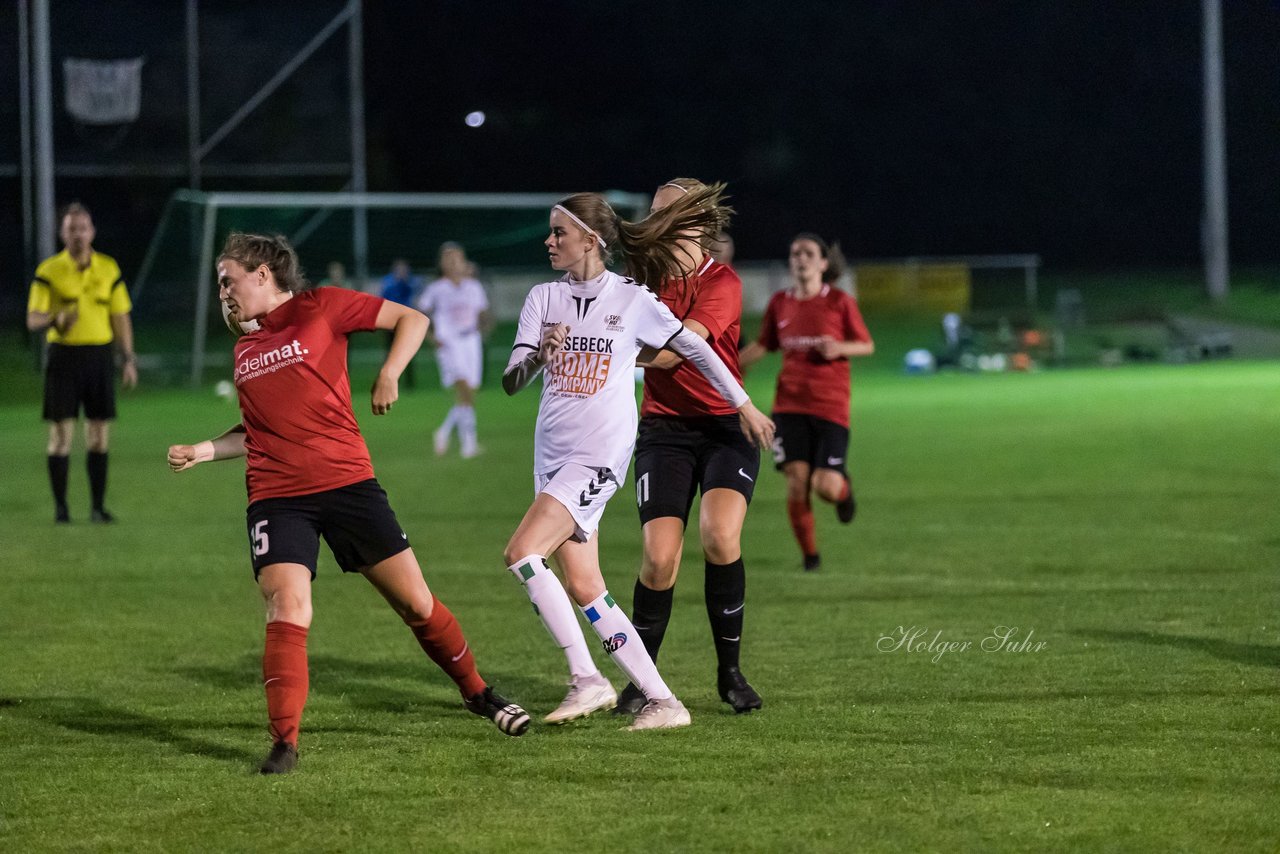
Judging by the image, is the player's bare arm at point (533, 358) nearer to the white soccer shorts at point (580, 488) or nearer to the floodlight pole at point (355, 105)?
the white soccer shorts at point (580, 488)

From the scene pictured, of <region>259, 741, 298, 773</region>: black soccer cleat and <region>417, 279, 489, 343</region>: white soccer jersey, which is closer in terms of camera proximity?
<region>259, 741, 298, 773</region>: black soccer cleat

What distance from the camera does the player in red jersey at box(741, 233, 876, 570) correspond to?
34.8 ft

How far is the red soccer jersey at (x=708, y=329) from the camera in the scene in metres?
6.70

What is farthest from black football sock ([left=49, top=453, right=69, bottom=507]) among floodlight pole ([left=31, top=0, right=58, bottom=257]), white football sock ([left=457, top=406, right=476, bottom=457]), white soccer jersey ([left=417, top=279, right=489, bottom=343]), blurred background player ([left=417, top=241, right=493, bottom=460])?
floodlight pole ([left=31, top=0, right=58, bottom=257])

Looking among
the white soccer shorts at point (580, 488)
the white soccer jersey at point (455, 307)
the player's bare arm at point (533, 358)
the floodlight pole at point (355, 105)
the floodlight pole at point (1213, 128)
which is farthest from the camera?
the floodlight pole at point (1213, 128)

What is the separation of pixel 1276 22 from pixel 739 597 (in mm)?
55911

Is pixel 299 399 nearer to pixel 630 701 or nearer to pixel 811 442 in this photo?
pixel 630 701

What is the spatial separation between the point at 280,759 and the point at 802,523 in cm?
543

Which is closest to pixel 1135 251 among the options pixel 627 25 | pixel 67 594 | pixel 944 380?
pixel 627 25

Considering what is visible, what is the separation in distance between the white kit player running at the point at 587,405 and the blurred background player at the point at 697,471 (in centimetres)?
30

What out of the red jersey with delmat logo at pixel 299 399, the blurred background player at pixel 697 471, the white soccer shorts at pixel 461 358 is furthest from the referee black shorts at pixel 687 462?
the white soccer shorts at pixel 461 358

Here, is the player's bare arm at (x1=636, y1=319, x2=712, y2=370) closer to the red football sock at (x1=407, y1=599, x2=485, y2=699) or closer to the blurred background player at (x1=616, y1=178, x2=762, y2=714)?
the blurred background player at (x1=616, y1=178, x2=762, y2=714)

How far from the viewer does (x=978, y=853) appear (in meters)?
4.73

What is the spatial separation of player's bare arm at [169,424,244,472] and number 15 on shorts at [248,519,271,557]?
262 millimetres
